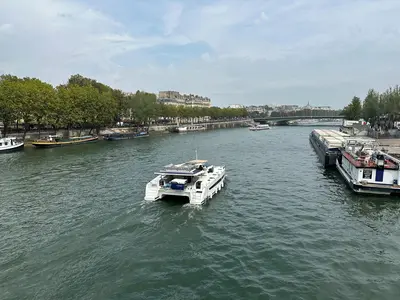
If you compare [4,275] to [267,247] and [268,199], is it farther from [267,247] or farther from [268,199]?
[268,199]

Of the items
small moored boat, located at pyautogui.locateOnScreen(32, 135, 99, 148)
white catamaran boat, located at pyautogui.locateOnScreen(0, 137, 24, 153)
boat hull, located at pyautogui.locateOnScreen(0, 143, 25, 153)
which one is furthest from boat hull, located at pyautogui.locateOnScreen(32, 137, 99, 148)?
white catamaran boat, located at pyautogui.locateOnScreen(0, 137, 24, 153)

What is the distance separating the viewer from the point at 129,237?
69.6 ft

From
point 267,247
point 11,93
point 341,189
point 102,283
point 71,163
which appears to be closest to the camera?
point 102,283

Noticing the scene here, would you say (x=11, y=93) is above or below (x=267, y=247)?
above

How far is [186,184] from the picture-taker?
29828mm

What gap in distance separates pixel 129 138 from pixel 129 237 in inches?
3388

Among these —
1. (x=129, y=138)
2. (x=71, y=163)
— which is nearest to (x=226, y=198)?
(x=71, y=163)

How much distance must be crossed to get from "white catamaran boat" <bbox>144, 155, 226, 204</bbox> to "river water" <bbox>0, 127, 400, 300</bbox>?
1.02 m

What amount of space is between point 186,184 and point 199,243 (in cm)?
991

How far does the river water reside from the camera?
15.5 m

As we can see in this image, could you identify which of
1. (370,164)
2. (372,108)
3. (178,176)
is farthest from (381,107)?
(178,176)

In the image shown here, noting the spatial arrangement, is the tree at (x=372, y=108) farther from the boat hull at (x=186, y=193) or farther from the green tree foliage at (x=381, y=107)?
the boat hull at (x=186, y=193)

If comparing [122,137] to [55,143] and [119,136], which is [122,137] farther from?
[55,143]

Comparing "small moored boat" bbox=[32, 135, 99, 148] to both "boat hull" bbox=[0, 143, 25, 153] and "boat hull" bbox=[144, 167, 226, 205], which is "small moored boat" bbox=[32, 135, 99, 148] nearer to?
"boat hull" bbox=[0, 143, 25, 153]
